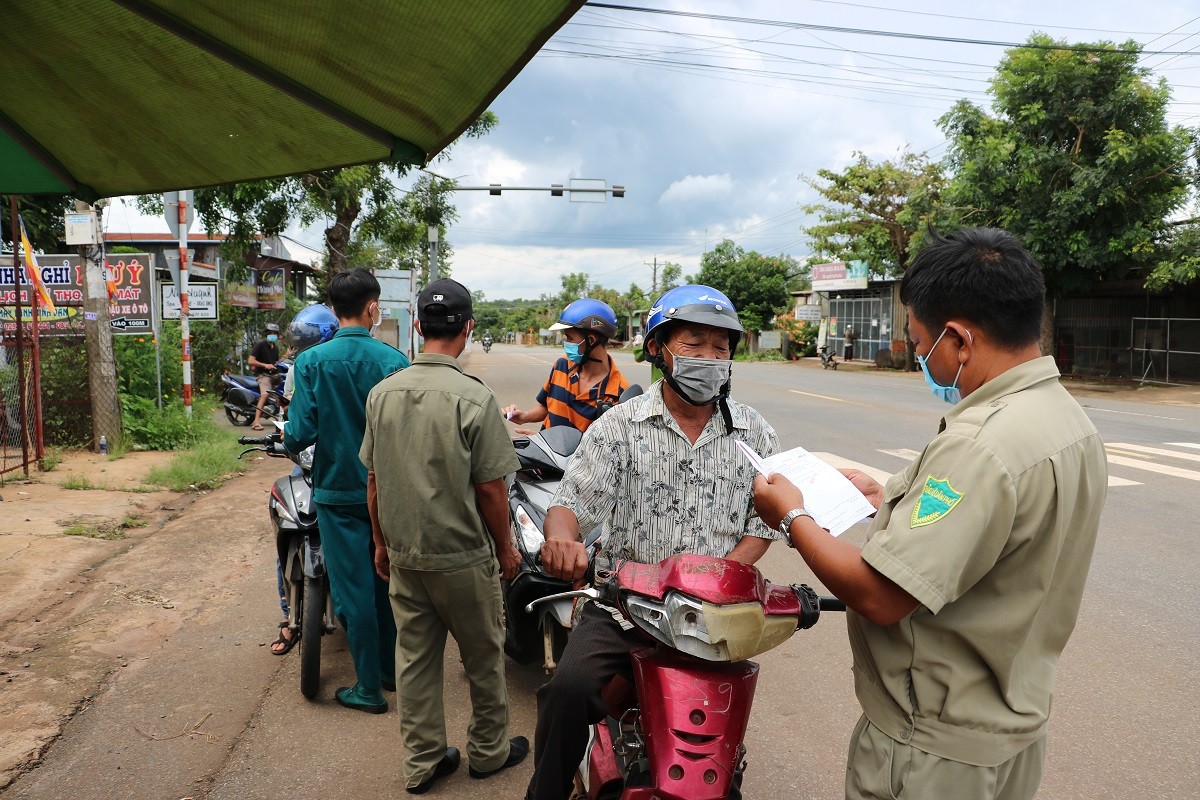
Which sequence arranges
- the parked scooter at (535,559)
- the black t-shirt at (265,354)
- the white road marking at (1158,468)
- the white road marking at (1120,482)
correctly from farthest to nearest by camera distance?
the black t-shirt at (265,354) < the white road marking at (1158,468) < the white road marking at (1120,482) < the parked scooter at (535,559)

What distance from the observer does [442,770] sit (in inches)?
124

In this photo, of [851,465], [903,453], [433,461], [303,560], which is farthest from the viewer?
[903,453]

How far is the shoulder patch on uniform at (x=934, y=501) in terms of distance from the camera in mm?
1496

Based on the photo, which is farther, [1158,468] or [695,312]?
[1158,468]

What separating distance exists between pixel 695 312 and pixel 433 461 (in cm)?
110

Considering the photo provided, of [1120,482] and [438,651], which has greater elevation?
[438,651]

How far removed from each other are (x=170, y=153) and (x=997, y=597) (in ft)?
9.39

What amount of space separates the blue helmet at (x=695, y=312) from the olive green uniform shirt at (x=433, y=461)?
0.74 m

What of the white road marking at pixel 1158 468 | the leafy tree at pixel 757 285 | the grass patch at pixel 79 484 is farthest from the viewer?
the leafy tree at pixel 757 285

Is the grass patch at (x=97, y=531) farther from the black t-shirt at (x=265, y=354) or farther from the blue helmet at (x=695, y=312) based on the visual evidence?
the black t-shirt at (x=265, y=354)

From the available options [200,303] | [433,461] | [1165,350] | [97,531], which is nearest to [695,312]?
[433,461]

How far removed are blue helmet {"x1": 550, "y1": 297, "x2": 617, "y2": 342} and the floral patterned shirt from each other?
2677 millimetres

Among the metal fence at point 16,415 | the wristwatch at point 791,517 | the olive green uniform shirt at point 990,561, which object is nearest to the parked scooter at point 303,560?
the wristwatch at point 791,517

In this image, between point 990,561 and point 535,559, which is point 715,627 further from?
point 535,559
